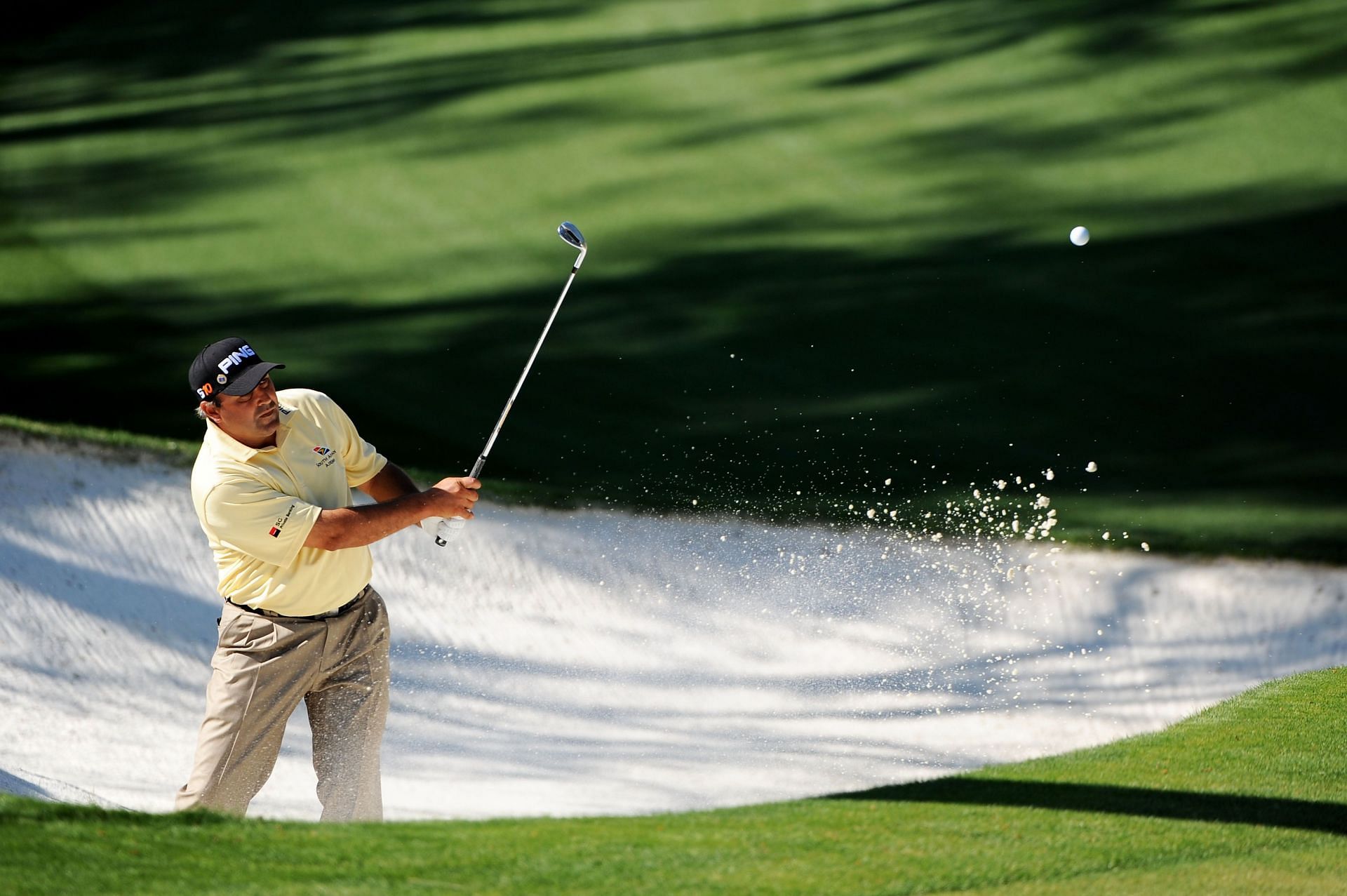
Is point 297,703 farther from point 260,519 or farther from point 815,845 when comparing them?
point 815,845

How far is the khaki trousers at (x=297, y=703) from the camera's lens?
2826mm

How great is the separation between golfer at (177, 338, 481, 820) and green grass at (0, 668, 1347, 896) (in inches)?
17.9

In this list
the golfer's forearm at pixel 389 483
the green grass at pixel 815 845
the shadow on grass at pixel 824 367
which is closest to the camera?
the green grass at pixel 815 845

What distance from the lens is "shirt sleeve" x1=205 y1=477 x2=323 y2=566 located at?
2.71 meters

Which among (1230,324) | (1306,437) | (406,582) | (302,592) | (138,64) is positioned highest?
(138,64)

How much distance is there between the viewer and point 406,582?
168 inches

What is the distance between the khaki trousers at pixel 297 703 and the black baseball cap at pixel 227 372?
43 cm

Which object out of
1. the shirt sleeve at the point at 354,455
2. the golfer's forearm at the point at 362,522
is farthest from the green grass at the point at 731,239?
the golfer's forearm at the point at 362,522

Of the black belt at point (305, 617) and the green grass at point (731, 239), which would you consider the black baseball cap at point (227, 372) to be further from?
the green grass at point (731, 239)

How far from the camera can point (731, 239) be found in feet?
20.0

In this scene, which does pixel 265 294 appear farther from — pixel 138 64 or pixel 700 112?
pixel 138 64

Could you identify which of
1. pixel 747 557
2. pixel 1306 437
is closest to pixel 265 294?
pixel 747 557

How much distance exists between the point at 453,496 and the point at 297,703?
19.5 inches

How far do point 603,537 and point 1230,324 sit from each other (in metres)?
2.38
